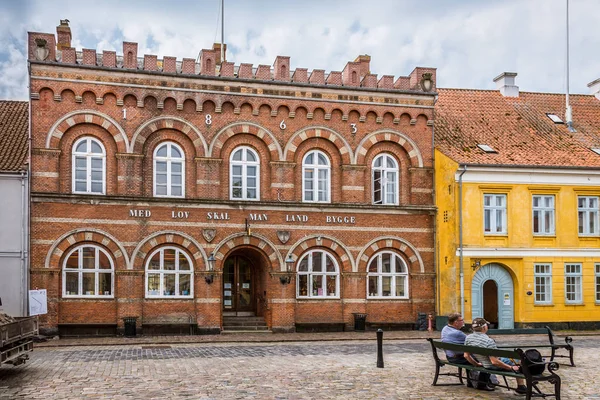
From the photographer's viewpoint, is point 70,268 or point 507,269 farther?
point 507,269

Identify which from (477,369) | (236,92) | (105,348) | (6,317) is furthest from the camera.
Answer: (236,92)

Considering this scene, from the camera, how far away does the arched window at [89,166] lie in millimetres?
26219

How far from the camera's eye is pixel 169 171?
27141mm

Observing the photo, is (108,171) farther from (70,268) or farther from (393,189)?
(393,189)

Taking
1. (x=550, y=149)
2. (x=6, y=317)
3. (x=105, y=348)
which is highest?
(x=550, y=149)

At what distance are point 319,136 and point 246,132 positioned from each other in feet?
9.33

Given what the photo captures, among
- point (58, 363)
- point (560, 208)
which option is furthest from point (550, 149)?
point (58, 363)

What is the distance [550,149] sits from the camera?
30922mm

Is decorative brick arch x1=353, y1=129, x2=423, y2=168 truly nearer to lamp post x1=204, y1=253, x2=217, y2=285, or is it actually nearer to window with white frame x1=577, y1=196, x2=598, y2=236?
lamp post x1=204, y1=253, x2=217, y2=285

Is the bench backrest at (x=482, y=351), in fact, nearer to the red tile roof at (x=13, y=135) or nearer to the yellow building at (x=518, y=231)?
the yellow building at (x=518, y=231)

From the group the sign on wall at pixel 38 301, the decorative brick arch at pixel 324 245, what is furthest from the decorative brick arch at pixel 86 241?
the decorative brick arch at pixel 324 245

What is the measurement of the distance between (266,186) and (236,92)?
3.64 m

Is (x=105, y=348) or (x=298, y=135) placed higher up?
(x=298, y=135)

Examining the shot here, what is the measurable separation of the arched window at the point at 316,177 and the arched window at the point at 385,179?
6.33 feet
